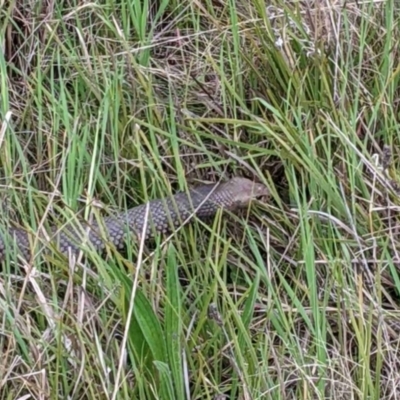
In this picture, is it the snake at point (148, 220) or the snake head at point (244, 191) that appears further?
the snake head at point (244, 191)

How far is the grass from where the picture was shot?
210 centimetres

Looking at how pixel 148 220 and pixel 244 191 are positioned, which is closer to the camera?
pixel 148 220

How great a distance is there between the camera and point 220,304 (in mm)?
2250

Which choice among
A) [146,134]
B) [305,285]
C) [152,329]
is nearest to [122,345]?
[152,329]

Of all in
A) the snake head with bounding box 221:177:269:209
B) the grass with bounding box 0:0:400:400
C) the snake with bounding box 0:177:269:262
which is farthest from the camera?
the snake head with bounding box 221:177:269:209

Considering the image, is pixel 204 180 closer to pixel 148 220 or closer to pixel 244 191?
pixel 244 191

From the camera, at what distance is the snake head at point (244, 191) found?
2.49m

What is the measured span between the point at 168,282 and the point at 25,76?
35.4 inches

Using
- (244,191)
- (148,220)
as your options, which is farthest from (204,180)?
(148,220)

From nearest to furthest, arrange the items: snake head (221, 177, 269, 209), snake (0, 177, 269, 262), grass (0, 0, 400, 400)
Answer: grass (0, 0, 400, 400) < snake (0, 177, 269, 262) < snake head (221, 177, 269, 209)

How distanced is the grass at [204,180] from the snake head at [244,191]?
1.3 inches

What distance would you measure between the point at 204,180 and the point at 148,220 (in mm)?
290

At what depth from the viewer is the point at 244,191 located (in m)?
2.51

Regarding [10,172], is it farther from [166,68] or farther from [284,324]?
[284,324]
